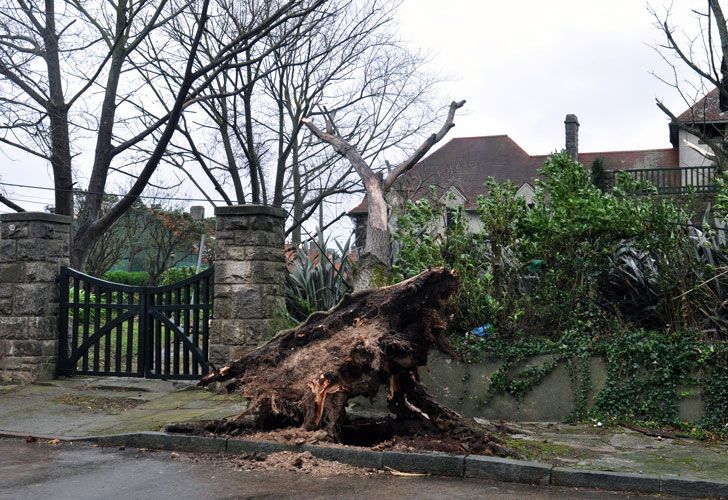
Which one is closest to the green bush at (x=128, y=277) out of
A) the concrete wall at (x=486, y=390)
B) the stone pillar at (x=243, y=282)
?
the stone pillar at (x=243, y=282)

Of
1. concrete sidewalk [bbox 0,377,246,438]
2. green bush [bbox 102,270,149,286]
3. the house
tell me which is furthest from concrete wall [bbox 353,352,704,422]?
green bush [bbox 102,270,149,286]

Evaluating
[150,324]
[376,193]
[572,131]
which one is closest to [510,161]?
[572,131]

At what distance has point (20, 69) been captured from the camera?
1739cm

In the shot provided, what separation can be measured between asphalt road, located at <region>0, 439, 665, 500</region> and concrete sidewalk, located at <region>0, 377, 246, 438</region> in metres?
1.29

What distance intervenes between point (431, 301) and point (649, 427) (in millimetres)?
2651

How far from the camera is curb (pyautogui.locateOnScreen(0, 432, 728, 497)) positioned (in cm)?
598

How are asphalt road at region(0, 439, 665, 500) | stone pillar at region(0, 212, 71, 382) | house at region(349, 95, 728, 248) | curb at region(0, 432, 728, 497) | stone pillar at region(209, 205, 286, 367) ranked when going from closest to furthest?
asphalt road at region(0, 439, 665, 500) → curb at region(0, 432, 728, 497) → stone pillar at region(209, 205, 286, 367) → stone pillar at region(0, 212, 71, 382) → house at region(349, 95, 728, 248)

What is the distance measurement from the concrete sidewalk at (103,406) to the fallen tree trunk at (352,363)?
1.42m

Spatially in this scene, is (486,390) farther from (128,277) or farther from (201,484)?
(128,277)

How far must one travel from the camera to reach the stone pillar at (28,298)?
11.3m

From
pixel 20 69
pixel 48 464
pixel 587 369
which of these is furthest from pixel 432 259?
pixel 20 69

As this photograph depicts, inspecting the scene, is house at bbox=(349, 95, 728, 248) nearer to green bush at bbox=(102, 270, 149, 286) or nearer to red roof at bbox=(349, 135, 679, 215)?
red roof at bbox=(349, 135, 679, 215)

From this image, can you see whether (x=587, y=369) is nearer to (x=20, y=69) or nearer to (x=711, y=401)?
(x=711, y=401)

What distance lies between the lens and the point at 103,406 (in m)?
9.81
